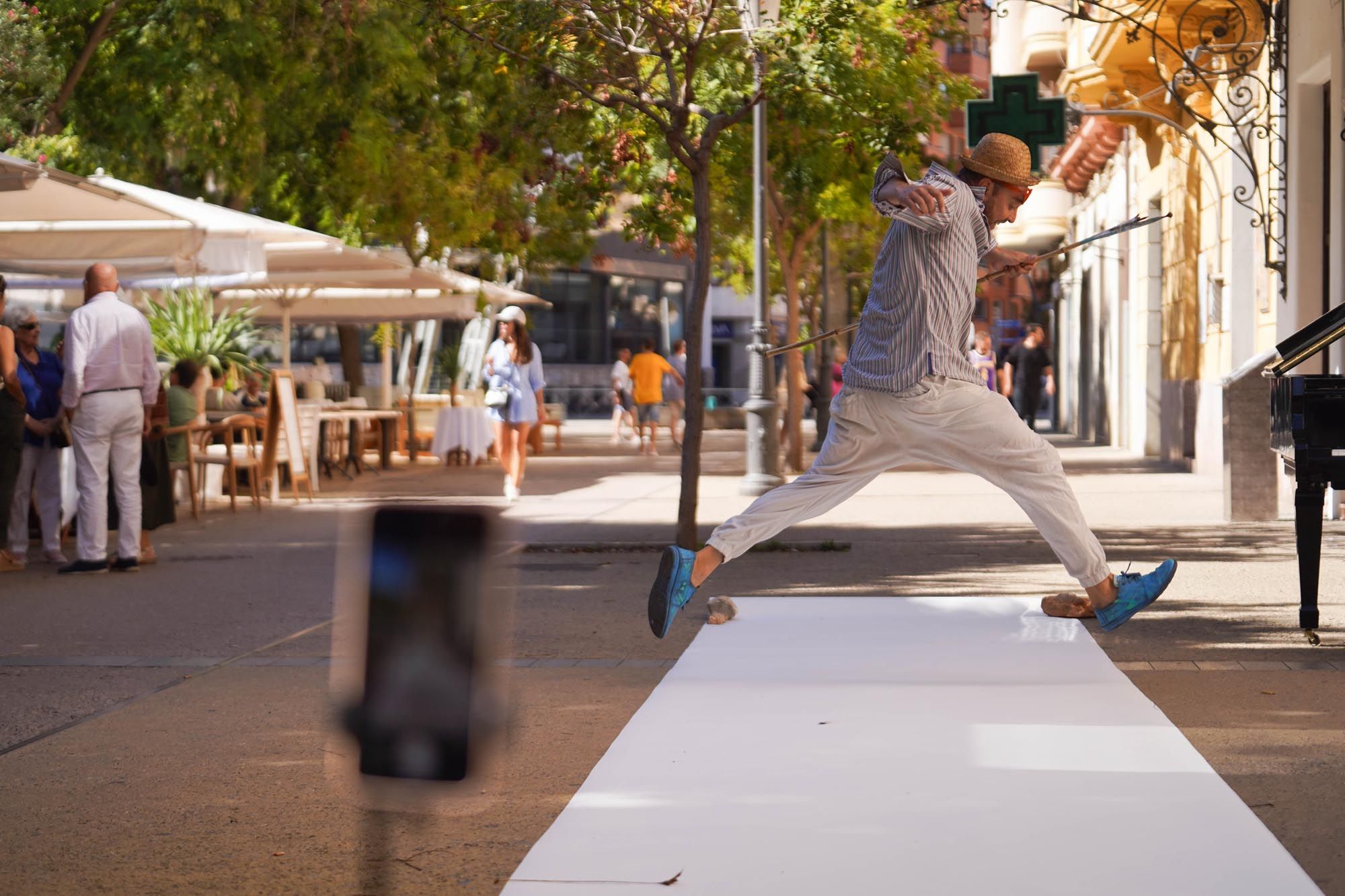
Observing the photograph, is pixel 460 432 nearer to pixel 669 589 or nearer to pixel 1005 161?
pixel 669 589

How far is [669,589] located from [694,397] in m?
4.52

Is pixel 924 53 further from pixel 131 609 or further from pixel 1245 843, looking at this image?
pixel 1245 843

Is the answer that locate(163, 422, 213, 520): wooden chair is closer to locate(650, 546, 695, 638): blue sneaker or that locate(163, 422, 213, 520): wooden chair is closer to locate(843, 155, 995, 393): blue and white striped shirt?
locate(650, 546, 695, 638): blue sneaker

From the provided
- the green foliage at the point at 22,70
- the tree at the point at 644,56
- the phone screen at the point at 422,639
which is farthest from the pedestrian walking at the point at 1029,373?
the phone screen at the point at 422,639

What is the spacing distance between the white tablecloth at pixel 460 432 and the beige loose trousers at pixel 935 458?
16.0 metres

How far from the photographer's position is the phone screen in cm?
288

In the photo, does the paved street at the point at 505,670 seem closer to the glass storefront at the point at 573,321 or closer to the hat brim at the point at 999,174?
the hat brim at the point at 999,174

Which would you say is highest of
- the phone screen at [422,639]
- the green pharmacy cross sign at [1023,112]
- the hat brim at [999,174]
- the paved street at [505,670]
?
the green pharmacy cross sign at [1023,112]

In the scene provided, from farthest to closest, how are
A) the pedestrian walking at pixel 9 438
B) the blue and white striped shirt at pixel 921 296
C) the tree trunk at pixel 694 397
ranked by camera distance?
the tree trunk at pixel 694 397 < the pedestrian walking at pixel 9 438 < the blue and white striped shirt at pixel 921 296

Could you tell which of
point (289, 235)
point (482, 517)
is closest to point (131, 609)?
point (482, 517)

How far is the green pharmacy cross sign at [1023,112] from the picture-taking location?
16750 millimetres

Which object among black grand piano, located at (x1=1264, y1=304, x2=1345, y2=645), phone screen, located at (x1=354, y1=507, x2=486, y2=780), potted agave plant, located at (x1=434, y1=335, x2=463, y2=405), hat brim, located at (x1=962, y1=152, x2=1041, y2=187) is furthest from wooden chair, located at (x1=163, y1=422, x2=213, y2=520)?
phone screen, located at (x1=354, y1=507, x2=486, y2=780)

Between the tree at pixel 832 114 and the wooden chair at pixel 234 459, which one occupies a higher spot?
the tree at pixel 832 114

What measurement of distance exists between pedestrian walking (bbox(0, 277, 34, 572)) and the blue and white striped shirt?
5.92 metres
